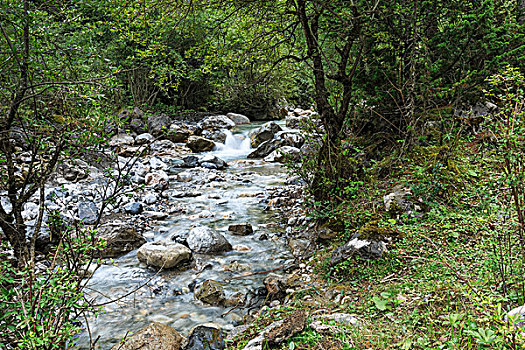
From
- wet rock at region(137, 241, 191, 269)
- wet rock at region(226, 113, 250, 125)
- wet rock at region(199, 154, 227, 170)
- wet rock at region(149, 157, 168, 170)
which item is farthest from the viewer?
wet rock at region(226, 113, 250, 125)

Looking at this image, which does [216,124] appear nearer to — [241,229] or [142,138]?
[142,138]

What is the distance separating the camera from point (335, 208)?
4.90 metres

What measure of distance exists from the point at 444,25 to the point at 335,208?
139 inches

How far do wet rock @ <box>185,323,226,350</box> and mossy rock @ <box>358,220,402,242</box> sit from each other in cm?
187

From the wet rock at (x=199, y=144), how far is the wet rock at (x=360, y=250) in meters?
11.6

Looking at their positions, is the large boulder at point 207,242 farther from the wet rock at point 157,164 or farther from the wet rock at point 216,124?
the wet rock at point 216,124

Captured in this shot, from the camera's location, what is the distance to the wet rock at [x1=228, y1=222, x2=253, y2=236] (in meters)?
6.30

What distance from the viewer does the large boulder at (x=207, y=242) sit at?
5.62 meters

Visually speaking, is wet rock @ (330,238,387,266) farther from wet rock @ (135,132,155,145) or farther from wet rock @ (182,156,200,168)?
wet rock @ (135,132,155,145)

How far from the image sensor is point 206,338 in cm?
344

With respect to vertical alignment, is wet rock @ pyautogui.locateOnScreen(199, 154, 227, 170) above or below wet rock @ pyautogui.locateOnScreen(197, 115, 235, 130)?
below

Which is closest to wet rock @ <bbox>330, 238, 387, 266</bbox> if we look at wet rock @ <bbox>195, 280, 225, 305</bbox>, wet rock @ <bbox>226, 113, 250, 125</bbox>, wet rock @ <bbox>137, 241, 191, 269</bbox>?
wet rock @ <bbox>195, 280, 225, 305</bbox>

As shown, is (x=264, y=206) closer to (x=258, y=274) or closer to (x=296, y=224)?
(x=296, y=224)

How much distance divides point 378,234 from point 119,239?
4.39 m
